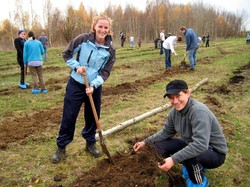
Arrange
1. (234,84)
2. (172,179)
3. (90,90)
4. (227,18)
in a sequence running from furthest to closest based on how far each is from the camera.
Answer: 1. (227,18)
2. (234,84)
3. (90,90)
4. (172,179)

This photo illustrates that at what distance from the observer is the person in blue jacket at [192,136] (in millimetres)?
2857

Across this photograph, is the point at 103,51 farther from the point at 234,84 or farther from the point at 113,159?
the point at 234,84

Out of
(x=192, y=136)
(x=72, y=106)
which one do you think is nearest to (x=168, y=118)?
(x=192, y=136)

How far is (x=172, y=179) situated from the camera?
3355 millimetres

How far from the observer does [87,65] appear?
3.72 meters

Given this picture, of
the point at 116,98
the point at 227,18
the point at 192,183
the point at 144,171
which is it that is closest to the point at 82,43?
the point at 144,171

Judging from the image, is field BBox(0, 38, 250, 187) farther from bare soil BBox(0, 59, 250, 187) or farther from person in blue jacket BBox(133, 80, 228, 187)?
person in blue jacket BBox(133, 80, 228, 187)

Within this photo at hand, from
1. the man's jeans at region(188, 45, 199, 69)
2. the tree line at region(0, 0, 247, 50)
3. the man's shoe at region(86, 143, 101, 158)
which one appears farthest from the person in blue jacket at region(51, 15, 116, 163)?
the tree line at region(0, 0, 247, 50)

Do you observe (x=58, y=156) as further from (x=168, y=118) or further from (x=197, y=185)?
(x=197, y=185)

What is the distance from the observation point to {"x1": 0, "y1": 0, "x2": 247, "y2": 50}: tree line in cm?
3258

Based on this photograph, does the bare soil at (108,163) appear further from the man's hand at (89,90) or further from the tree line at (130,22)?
the tree line at (130,22)

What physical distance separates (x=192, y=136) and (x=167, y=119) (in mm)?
574

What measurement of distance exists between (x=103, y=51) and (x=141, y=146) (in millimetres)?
1418

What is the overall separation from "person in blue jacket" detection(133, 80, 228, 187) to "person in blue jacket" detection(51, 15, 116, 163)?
1090 mm
